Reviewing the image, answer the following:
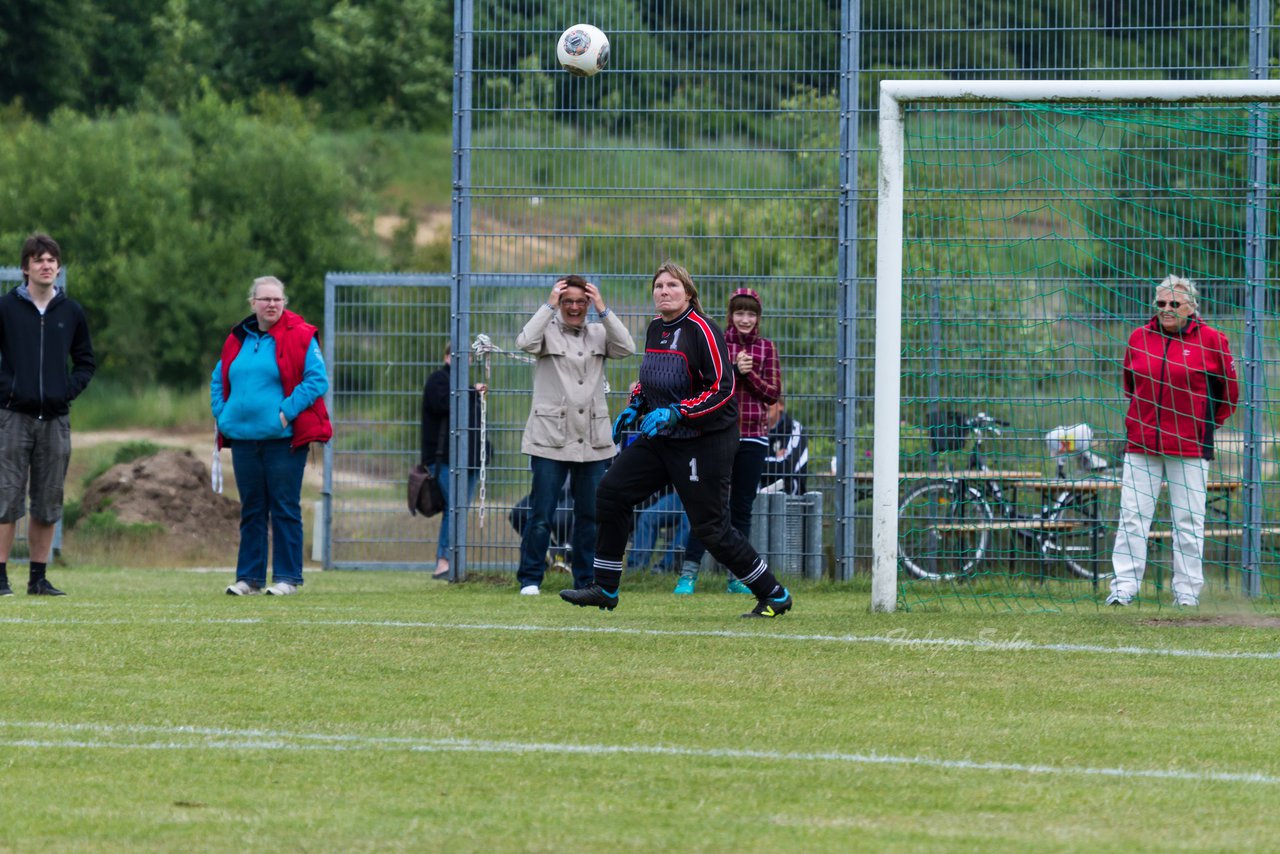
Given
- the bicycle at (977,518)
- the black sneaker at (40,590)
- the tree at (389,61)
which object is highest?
the tree at (389,61)

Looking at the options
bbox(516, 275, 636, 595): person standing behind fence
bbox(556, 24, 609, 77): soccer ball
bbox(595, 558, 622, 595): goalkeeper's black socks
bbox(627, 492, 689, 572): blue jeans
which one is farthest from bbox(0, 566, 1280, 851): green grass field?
bbox(556, 24, 609, 77): soccer ball

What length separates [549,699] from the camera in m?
6.52

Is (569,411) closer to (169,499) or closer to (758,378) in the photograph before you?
(758,378)

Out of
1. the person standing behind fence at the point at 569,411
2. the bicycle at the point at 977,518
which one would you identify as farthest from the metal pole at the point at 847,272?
the person standing behind fence at the point at 569,411

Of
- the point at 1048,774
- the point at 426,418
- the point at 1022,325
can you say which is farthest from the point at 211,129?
the point at 1048,774

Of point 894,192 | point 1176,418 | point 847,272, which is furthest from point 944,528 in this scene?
point 894,192

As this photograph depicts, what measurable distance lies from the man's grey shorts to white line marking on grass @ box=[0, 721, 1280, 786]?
5004 mm

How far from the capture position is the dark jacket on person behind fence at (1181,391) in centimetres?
1015

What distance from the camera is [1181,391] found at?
10141 millimetres

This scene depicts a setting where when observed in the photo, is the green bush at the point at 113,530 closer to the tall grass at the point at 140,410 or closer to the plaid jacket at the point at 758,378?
the plaid jacket at the point at 758,378

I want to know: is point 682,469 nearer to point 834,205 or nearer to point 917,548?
point 917,548

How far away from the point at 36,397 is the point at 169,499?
920cm

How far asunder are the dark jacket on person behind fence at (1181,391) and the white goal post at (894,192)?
1.49 m

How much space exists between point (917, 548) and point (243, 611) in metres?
4.09
